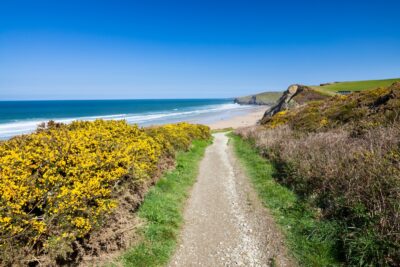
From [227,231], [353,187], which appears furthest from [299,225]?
[227,231]

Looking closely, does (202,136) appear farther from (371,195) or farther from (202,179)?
(371,195)

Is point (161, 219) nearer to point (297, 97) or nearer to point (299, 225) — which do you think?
point (299, 225)

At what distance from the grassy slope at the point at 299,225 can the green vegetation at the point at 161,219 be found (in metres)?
2.74

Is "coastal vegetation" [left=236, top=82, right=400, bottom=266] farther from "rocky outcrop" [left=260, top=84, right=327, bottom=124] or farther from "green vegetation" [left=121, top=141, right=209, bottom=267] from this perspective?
"rocky outcrop" [left=260, top=84, right=327, bottom=124]

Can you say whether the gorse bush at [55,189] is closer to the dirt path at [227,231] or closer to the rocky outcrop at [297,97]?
the dirt path at [227,231]

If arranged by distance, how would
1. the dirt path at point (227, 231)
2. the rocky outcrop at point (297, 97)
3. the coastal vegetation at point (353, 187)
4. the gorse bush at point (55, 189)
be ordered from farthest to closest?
the rocky outcrop at point (297, 97), the dirt path at point (227, 231), the coastal vegetation at point (353, 187), the gorse bush at point (55, 189)

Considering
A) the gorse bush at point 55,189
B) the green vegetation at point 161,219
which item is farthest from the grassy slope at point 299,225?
the gorse bush at point 55,189

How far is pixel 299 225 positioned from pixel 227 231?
71.9 inches

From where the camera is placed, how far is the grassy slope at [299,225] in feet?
17.5

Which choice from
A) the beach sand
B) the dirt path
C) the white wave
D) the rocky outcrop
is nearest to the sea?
the white wave

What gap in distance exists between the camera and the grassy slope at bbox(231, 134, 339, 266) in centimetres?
534

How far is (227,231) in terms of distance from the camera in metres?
6.72

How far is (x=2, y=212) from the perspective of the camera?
3867 mm

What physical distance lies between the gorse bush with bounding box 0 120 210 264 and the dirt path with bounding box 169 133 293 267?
78.3 inches
